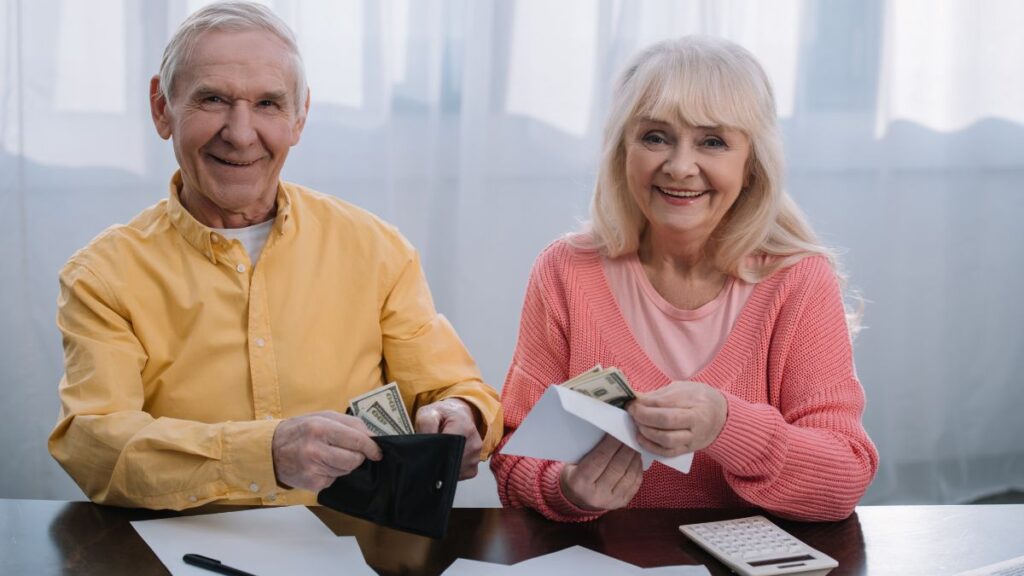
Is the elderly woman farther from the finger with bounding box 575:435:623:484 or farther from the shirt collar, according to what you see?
the shirt collar

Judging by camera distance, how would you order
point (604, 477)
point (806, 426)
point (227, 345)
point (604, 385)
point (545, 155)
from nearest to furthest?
point (604, 385) < point (604, 477) < point (806, 426) < point (227, 345) < point (545, 155)

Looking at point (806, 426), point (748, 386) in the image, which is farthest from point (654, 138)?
point (806, 426)

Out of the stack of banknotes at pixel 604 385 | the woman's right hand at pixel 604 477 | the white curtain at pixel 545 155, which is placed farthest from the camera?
the white curtain at pixel 545 155

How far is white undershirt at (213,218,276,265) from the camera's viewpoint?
7.11 feet

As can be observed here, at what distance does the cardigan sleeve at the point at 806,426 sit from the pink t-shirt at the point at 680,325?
11 centimetres

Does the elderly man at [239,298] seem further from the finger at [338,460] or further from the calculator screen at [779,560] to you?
the calculator screen at [779,560]

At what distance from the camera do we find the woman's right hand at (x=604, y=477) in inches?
68.8


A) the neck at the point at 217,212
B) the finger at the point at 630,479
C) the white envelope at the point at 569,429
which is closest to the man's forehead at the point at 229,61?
the neck at the point at 217,212

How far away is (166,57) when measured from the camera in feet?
6.87

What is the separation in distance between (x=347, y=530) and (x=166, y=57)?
100 cm

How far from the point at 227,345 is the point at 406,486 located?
59 cm

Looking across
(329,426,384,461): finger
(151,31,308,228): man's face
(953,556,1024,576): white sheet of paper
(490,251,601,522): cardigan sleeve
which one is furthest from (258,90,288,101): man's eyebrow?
(953,556,1024,576): white sheet of paper

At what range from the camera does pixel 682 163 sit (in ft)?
6.70

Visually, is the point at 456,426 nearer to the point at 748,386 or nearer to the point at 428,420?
the point at 428,420
